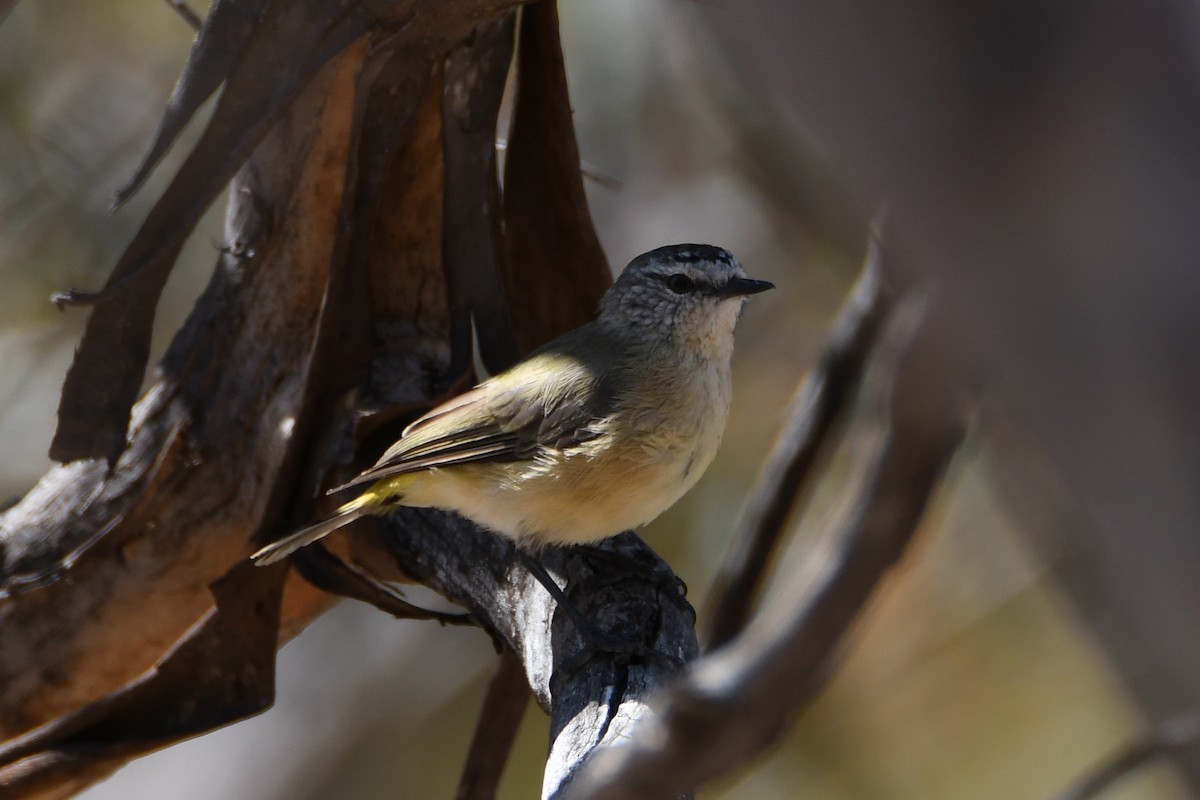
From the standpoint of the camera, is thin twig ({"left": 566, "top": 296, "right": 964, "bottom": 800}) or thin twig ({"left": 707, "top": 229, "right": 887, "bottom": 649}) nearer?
thin twig ({"left": 566, "top": 296, "right": 964, "bottom": 800})

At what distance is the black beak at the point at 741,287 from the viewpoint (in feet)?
11.3

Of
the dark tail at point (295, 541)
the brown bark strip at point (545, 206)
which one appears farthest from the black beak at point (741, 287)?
the dark tail at point (295, 541)

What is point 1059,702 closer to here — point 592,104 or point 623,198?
point 623,198

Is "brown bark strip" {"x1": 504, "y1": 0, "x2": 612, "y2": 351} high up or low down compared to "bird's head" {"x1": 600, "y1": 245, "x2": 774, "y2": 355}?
up

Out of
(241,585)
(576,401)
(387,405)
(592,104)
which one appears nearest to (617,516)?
(576,401)

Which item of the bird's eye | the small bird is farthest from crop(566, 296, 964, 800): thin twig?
the bird's eye

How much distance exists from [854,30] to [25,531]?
9.93ft

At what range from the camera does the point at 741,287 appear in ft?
11.5

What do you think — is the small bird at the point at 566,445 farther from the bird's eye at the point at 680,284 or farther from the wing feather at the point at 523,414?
the bird's eye at the point at 680,284

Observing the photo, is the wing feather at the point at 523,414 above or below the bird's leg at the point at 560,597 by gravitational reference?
above

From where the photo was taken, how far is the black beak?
11.3 feet

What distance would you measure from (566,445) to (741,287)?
74 centimetres

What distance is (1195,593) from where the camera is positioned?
2.21 ft

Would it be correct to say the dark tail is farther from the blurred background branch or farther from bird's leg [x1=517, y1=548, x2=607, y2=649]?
bird's leg [x1=517, y1=548, x2=607, y2=649]
